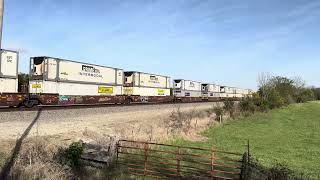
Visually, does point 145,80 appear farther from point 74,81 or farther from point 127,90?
point 74,81

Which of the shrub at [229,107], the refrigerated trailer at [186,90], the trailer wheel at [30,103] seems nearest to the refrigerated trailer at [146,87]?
the refrigerated trailer at [186,90]

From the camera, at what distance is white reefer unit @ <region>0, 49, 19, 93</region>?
78.2 feet

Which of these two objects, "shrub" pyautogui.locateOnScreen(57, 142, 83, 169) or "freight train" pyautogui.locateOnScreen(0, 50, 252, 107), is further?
"freight train" pyautogui.locateOnScreen(0, 50, 252, 107)

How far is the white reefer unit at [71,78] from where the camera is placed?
93.9 ft

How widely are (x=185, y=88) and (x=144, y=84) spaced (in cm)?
1667

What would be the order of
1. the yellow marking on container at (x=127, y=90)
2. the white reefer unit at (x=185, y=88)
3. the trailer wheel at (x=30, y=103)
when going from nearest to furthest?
the trailer wheel at (x=30, y=103)
the yellow marking on container at (x=127, y=90)
the white reefer unit at (x=185, y=88)

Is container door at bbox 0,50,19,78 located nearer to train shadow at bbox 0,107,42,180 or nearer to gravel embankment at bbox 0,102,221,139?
gravel embankment at bbox 0,102,221,139

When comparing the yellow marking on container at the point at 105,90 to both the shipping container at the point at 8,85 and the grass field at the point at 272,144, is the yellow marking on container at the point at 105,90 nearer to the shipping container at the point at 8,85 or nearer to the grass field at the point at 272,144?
the shipping container at the point at 8,85

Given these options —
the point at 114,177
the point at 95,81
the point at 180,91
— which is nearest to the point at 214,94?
the point at 180,91

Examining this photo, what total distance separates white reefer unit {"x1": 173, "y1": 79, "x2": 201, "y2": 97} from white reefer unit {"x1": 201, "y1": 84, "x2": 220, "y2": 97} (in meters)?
4.45

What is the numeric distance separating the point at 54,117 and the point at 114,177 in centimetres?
1157

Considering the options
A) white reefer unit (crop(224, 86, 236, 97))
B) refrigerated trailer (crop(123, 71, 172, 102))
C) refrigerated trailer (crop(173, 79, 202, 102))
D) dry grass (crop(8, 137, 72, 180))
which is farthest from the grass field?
white reefer unit (crop(224, 86, 236, 97))

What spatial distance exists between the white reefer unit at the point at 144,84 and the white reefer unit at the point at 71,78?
145 inches

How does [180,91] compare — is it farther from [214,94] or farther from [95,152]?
[95,152]
